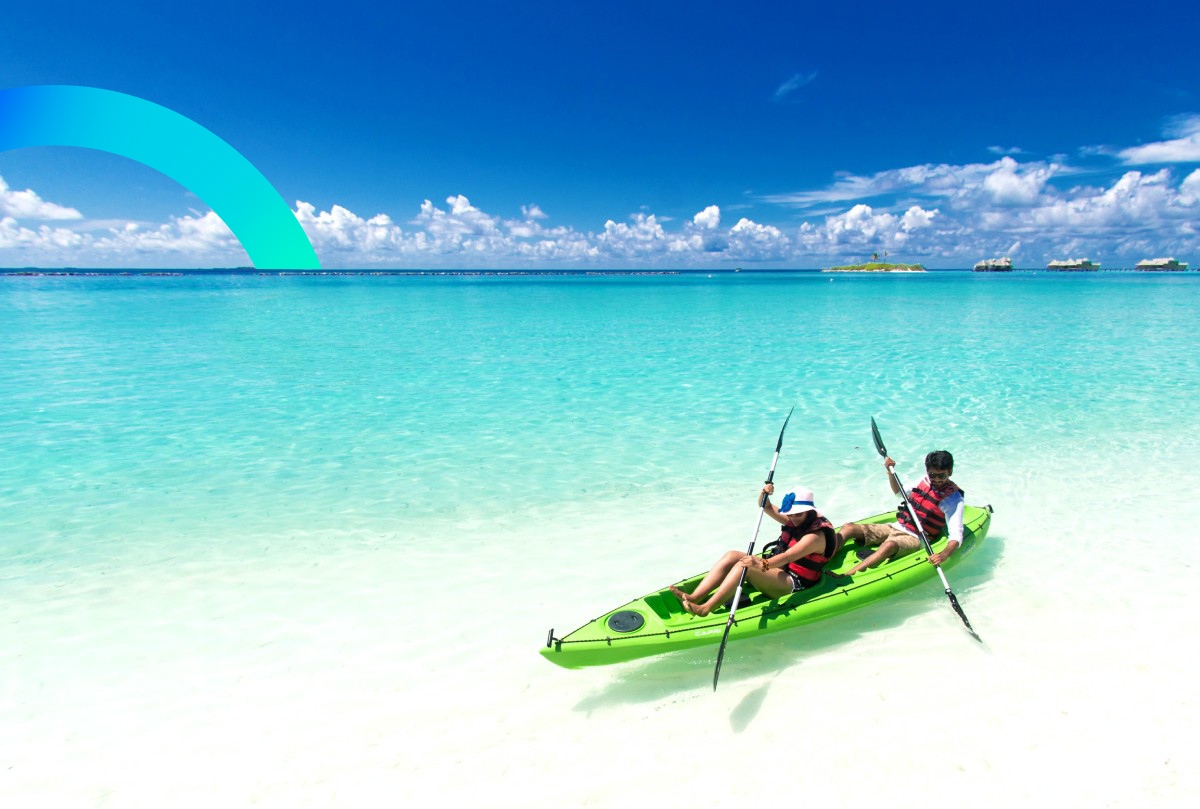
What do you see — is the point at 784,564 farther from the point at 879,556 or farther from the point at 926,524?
the point at 926,524

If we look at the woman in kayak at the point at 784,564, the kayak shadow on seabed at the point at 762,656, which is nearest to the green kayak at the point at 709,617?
the woman in kayak at the point at 784,564

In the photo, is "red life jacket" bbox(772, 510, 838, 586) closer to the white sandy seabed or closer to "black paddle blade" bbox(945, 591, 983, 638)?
the white sandy seabed

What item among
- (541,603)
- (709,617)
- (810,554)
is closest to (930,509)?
(810,554)

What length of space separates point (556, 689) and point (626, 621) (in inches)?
32.6

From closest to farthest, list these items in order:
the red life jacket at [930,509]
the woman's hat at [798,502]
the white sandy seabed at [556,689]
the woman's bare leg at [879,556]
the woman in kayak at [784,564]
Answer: the white sandy seabed at [556,689]
the woman in kayak at [784,564]
the woman's hat at [798,502]
the woman's bare leg at [879,556]
the red life jacket at [930,509]

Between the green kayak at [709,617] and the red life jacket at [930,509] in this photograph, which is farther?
the red life jacket at [930,509]

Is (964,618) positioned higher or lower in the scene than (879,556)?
lower

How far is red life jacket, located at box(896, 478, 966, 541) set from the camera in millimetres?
6344

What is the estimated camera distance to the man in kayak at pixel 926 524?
6.09 m

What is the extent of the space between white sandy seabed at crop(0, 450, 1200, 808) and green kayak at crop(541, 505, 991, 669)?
0.37m

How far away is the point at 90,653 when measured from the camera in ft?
17.8

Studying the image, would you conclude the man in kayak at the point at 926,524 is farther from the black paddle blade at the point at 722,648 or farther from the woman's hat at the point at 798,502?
the black paddle blade at the point at 722,648

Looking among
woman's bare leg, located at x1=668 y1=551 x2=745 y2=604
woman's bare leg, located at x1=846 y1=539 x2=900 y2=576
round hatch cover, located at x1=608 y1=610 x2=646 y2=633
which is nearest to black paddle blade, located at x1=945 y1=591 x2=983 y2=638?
woman's bare leg, located at x1=846 y1=539 x2=900 y2=576

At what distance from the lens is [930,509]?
21.1 feet
